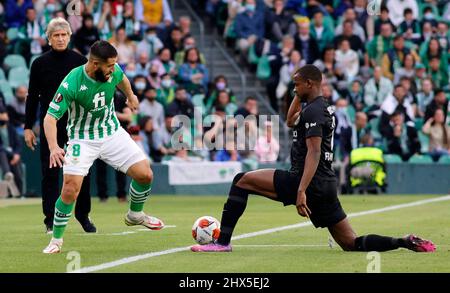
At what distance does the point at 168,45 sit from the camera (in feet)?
94.1

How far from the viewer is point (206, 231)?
499 inches

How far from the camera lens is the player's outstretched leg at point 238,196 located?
1176cm

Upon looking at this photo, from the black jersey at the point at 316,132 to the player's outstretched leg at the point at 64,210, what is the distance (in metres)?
2.10

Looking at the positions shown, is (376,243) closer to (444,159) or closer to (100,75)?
(100,75)

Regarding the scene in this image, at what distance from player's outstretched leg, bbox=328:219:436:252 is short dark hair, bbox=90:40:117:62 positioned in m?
2.60

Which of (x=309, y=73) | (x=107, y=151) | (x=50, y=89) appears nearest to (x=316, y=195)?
(x=309, y=73)

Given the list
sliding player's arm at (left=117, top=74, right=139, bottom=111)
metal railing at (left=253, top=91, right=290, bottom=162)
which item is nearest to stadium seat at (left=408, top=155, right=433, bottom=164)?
metal railing at (left=253, top=91, right=290, bottom=162)

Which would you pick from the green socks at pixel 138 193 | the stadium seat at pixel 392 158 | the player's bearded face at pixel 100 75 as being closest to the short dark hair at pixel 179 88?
the stadium seat at pixel 392 158

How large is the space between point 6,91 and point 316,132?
14.9 metres

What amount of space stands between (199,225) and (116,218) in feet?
16.7

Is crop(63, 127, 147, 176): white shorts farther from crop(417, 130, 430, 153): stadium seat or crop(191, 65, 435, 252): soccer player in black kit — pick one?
crop(417, 130, 430, 153): stadium seat

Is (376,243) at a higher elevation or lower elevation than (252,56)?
lower
